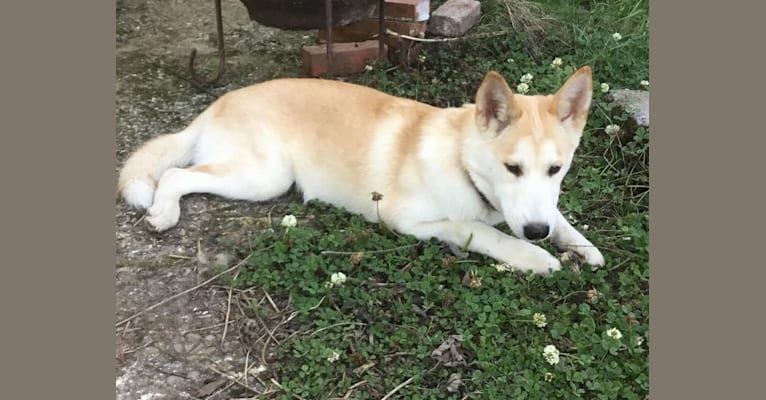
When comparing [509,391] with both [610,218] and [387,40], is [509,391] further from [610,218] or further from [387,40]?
[387,40]

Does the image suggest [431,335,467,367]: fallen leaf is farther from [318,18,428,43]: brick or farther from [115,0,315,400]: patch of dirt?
[318,18,428,43]: brick

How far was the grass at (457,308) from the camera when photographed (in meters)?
2.56

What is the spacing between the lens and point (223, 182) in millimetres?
3570

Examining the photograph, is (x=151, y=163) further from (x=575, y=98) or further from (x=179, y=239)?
(x=575, y=98)

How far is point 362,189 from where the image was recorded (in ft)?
11.6

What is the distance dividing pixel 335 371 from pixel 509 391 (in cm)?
61

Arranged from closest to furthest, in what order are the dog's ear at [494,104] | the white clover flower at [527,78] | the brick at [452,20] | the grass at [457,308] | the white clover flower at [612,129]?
the grass at [457,308] < the dog's ear at [494,104] < the white clover flower at [612,129] < the white clover flower at [527,78] < the brick at [452,20]

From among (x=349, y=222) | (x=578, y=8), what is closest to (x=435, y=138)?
(x=349, y=222)

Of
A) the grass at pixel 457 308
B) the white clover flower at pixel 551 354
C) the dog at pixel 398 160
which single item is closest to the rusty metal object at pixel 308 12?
the dog at pixel 398 160

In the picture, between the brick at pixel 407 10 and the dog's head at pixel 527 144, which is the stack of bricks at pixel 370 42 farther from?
the dog's head at pixel 527 144

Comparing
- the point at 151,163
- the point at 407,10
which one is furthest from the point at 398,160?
the point at 407,10

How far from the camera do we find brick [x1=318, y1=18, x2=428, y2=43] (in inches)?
205

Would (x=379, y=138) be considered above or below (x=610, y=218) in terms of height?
above

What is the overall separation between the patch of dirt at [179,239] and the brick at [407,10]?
0.75 meters
